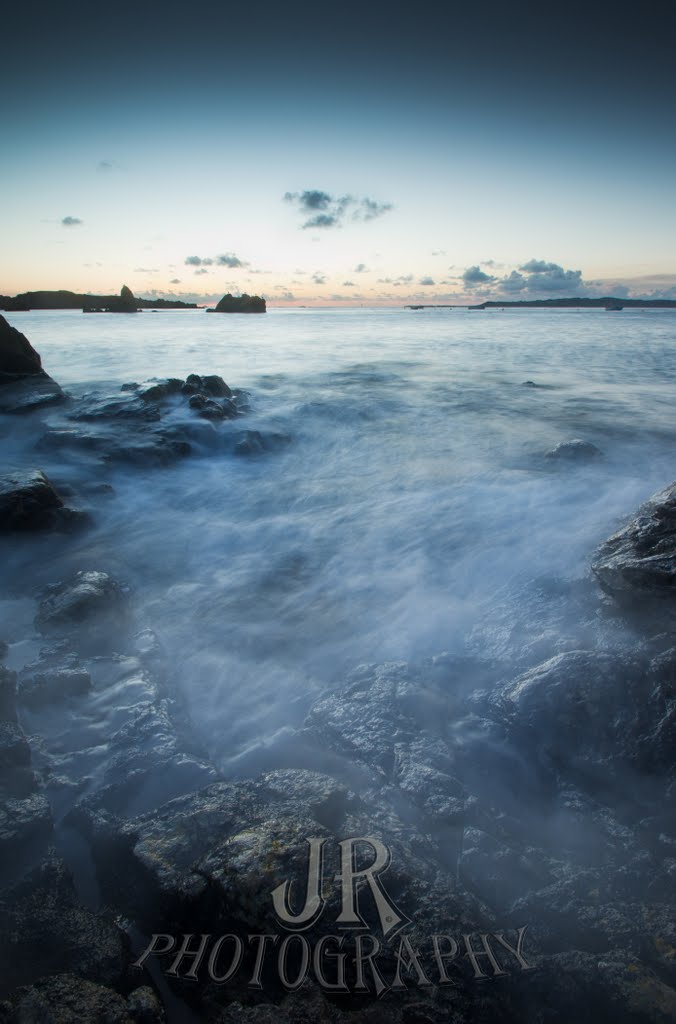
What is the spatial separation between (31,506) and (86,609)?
2.62 meters

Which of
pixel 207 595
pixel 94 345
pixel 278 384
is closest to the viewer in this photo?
pixel 207 595

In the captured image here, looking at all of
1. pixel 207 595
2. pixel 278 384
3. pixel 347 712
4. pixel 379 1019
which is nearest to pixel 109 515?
pixel 207 595

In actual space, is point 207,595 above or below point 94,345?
below

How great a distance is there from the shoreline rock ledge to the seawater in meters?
2.14

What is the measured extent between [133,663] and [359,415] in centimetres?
1060

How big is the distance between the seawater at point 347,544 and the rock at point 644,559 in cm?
32

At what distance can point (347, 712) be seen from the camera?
12.0 ft

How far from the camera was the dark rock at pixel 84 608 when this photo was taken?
4453 millimetres

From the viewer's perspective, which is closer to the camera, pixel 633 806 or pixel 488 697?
pixel 633 806

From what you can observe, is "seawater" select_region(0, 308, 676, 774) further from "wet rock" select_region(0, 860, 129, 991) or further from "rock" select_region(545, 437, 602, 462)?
"wet rock" select_region(0, 860, 129, 991)

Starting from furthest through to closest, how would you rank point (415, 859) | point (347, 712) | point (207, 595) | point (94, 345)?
point (94, 345) → point (207, 595) → point (347, 712) → point (415, 859)

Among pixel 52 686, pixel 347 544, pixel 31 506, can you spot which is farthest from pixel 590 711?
pixel 31 506

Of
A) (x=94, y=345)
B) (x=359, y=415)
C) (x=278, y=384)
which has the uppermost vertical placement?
(x=94, y=345)

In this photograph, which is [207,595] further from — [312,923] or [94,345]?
[94,345]
